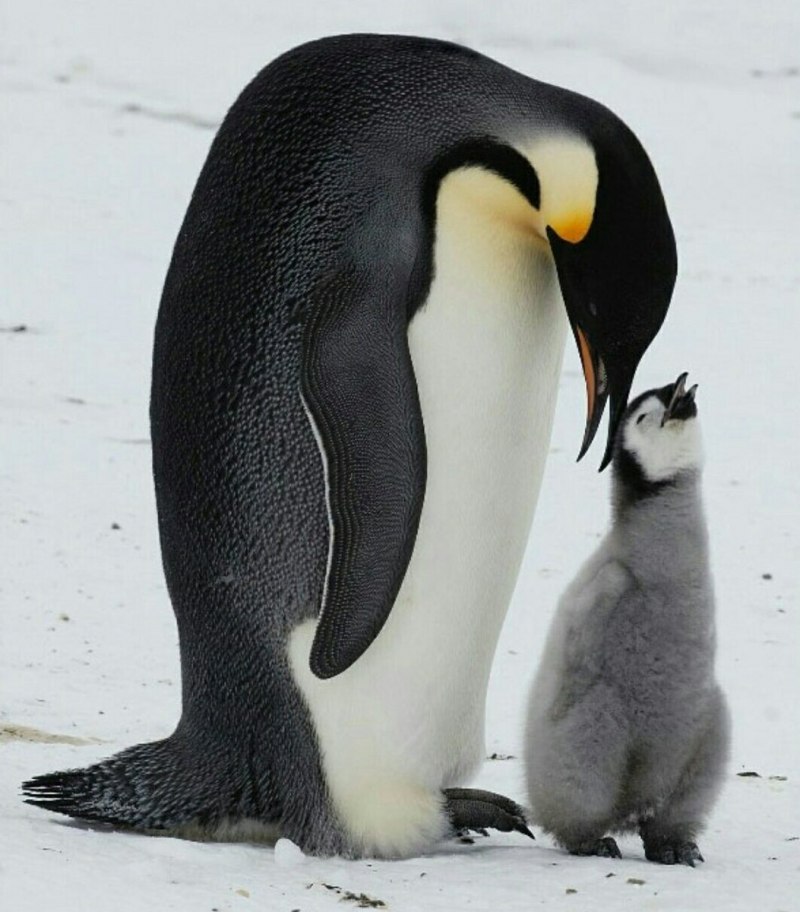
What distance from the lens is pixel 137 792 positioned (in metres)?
2.40

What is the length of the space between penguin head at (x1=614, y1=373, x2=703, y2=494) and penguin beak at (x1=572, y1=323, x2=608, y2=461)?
0.05 metres

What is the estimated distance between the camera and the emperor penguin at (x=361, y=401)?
2.28 meters

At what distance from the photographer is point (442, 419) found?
2395mm

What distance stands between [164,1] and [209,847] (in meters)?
12.1

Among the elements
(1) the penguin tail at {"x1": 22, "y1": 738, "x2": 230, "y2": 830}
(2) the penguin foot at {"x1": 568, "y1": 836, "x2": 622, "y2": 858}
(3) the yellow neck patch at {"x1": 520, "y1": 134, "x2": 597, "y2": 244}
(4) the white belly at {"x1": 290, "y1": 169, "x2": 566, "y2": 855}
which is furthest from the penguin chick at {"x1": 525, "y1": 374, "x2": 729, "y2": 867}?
(1) the penguin tail at {"x1": 22, "y1": 738, "x2": 230, "y2": 830}

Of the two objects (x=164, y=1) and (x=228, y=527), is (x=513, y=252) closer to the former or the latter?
(x=228, y=527)

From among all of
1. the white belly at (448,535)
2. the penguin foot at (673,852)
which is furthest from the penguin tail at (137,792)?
the penguin foot at (673,852)

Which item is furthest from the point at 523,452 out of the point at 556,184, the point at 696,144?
the point at 696,144

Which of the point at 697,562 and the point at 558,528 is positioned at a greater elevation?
the point at 558,528

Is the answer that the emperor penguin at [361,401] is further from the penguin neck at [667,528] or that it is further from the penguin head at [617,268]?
the penguin neck at [667,528]

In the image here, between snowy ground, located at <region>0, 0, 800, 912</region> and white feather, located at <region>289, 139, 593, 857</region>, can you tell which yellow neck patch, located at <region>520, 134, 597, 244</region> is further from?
snowy ground, located at <region>0, 0, 800, 912</region>

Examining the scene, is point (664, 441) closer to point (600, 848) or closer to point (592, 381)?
point (592, 381)

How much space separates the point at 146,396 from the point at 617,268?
4.03 meters

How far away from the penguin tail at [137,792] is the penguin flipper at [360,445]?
28 centimetres
